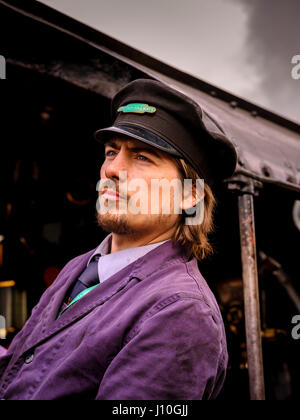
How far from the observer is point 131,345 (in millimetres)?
1191

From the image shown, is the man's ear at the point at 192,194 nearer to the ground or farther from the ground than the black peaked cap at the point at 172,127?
nearer to the ground

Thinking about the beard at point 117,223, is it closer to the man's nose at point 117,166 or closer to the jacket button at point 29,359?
the man's nose at point 117,166

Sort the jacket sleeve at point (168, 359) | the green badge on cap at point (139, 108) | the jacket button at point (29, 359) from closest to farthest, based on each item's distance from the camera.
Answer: the jacket sleeve at point (168, 359)
the jacket button at point (29, 359)
the green badge on cap at point (139, 108)

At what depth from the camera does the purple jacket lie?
1.15 metres

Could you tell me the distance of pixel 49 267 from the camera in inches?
202

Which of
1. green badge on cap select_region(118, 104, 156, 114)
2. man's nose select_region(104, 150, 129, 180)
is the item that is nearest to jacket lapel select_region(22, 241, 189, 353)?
man's nose select_region(104, 150, 129, 180)

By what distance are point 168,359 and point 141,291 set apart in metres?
0.32

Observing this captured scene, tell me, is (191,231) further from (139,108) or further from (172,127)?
(139,108)

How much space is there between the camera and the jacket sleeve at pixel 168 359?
1.13 meters

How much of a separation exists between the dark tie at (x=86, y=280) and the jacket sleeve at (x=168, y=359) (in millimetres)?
497

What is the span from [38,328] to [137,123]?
3.39 feet

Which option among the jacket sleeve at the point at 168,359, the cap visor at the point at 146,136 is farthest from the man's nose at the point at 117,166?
the jacket sleeve at the point at 168,359

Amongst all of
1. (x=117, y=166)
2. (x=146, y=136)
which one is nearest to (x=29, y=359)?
(x=117, y=166)
